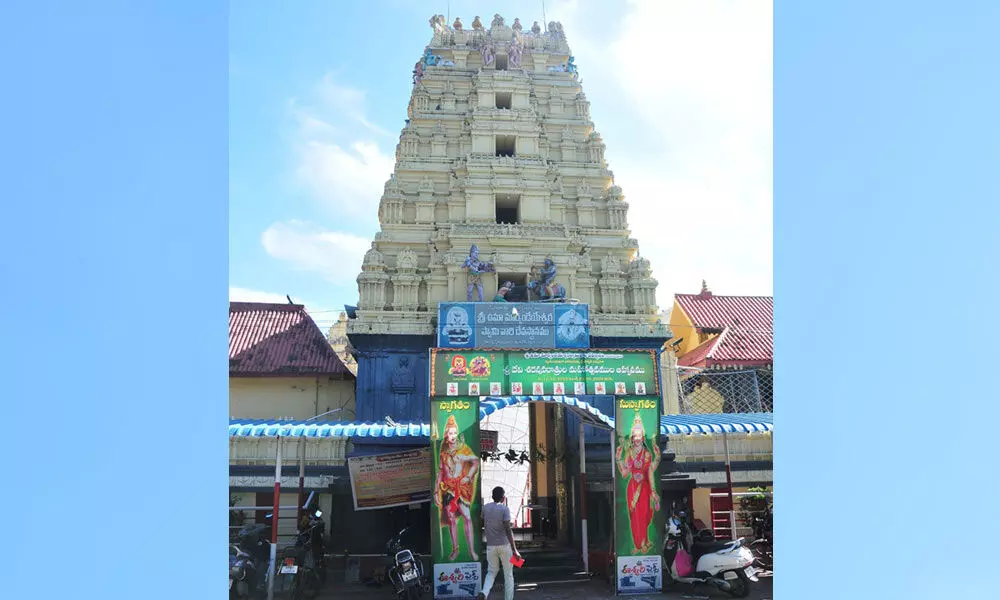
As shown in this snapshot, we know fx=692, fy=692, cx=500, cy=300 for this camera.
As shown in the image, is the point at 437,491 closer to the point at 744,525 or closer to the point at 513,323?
the point at 513,323

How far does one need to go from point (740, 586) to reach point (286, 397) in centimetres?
1315

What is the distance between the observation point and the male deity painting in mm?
17000

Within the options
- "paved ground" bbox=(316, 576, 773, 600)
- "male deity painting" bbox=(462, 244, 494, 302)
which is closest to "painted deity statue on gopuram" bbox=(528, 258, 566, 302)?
"male deity painting" bbox=(462, 244, 494, 302)

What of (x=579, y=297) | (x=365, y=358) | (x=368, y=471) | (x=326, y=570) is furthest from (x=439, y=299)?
(x=326, y=570)

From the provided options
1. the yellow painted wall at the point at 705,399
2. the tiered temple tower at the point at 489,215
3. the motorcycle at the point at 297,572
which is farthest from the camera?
the yellow painted wall at the point at 705,399

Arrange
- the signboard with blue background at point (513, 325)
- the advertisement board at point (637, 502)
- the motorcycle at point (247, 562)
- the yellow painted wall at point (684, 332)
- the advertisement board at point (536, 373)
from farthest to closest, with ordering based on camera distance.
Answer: the yellow painted wall at point (684, 332) < the signboard with blue background at point (513, 325) < the advertisement board at point (536, 373) < the advertisement board at point (637, 502) < the motorcycle at point (247, 562)

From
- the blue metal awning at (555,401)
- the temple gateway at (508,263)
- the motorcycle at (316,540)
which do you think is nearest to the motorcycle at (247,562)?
the motorcycle at (316,540)

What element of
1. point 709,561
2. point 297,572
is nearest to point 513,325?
point 709,561

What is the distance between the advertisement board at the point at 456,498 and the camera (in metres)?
10.4

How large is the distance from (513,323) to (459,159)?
5.38 metres

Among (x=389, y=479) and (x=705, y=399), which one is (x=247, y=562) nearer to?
(x=389, y=479)

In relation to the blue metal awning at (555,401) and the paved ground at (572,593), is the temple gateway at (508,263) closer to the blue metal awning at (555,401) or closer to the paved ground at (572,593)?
the blue metal awning at (555,401)

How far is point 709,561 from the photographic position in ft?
35.1

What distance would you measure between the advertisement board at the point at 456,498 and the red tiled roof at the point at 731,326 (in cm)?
1314
